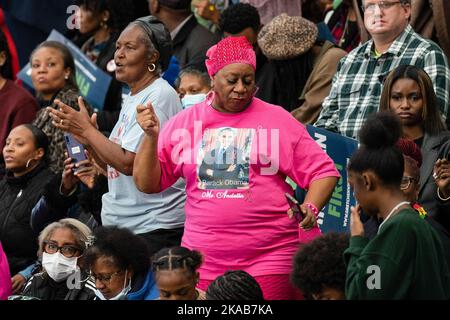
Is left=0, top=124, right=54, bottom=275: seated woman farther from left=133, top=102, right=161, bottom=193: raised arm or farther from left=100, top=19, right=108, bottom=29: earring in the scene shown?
left=133, top=102, right=161, bottom=193: raised arm

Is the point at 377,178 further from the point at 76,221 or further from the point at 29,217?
the point at 29,217

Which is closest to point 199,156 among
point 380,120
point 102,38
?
point 380,120

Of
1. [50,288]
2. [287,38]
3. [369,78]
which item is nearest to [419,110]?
[369,78]

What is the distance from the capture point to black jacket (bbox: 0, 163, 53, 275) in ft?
28.9

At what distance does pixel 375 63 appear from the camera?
8.51 metres

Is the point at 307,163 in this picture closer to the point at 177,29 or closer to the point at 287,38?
the point at 287,38

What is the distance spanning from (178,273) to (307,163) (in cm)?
99

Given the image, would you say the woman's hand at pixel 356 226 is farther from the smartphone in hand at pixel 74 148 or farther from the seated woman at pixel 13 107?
the seated woman at pixel 13 107

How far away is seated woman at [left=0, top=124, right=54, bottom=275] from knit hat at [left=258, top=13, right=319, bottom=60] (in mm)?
1762

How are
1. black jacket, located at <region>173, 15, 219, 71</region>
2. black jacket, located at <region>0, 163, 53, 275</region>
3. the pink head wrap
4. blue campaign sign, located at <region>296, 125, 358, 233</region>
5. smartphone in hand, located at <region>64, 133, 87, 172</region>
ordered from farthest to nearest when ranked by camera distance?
1. black jacket, located at <region>173, 15, 219, 71</region>
2. black jacket, located at <region>0, 163, 53, 275</region>
3. smartphone in hand, located at <region>64, 133, 87, 172</region>
4. blue campaign sign, located at <region>296, 125, 358, 233</region>
5. the pink head wrap

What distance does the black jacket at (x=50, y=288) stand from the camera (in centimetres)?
755

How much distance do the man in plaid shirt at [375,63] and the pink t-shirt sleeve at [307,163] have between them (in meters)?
1.37

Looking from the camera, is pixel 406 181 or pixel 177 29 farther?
pixel 177 29

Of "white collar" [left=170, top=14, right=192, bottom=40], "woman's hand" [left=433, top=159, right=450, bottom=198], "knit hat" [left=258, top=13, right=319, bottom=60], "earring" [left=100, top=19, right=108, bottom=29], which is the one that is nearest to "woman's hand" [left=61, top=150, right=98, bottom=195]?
"knit hat" [left=258, top=13, right=319, bottom=60]
